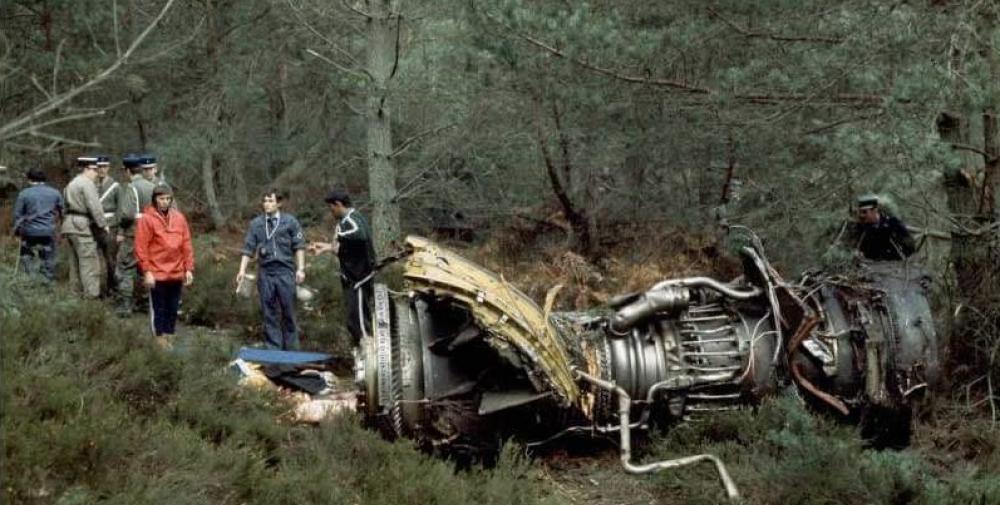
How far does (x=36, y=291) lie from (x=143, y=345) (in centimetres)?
127

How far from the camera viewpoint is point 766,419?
734 centimetres

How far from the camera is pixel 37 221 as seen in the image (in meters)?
10.9

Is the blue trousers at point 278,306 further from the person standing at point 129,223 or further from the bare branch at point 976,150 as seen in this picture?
the bare branch at point 976,150

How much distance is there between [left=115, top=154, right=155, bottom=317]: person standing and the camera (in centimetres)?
1099

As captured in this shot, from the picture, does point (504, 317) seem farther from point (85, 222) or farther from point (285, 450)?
point (85, 222)

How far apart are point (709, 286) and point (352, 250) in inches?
158

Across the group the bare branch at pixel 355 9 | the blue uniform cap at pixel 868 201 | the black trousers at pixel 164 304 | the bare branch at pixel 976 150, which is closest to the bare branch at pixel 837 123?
the bare branch at pixel 976 150

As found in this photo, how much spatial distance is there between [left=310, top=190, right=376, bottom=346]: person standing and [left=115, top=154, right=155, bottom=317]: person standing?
2.73 metres

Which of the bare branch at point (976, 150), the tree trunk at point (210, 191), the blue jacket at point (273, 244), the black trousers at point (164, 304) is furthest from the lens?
the tree trunk at point (210, 191)

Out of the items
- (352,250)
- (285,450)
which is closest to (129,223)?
(352,250)

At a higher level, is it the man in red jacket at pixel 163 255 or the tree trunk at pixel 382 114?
the tree trunk at pixel 382 114

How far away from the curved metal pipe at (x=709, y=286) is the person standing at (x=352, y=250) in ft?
11.6

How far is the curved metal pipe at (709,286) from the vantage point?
7129 mm

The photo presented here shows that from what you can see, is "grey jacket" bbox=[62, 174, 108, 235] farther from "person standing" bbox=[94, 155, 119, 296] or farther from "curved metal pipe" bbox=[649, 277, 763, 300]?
"curved metal pipe" bbox=[649, 277, 763, 300]
